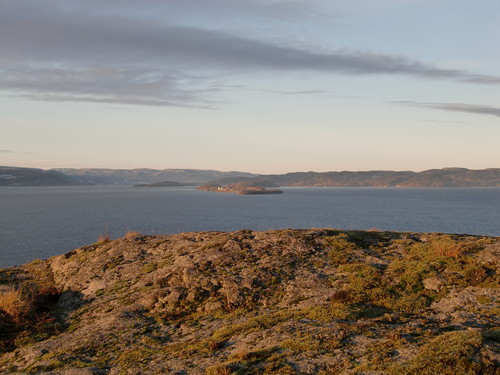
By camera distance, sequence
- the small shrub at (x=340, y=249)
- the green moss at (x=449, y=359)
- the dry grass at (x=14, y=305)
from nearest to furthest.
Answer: the green moss at (x=449, y=359)
the dry grass at (x=14, y=305)
the small shrub at (x=340, y=249)

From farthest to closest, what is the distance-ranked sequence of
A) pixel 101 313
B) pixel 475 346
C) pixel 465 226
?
1. pixel 465 226
2. pixel 101 313
3. pixel 475 346

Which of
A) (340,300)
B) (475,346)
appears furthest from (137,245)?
(475,346)

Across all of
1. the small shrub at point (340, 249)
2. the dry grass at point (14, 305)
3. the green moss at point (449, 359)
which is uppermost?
the small shrub at point (340, 249)

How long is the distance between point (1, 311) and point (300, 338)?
1563cm

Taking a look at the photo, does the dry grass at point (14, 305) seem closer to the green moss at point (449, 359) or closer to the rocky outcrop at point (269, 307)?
the rocky outcrop at point (269, 307)

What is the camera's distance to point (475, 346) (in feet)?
40.2

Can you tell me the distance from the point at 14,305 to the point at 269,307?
1309 cm

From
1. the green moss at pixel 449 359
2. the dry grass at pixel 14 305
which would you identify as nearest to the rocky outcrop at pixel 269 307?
the green moss at pixel 449 359

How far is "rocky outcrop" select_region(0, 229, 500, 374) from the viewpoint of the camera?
13.0m

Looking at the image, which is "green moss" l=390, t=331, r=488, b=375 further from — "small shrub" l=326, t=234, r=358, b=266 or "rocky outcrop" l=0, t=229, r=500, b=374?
"small shrub" l=326, t=234, r=358, b=266

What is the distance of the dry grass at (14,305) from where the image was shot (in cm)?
2011

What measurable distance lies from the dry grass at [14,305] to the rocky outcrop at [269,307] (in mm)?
309

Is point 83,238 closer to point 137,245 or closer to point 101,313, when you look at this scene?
point 137,245

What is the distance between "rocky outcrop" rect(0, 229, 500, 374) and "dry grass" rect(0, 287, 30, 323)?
309mm
